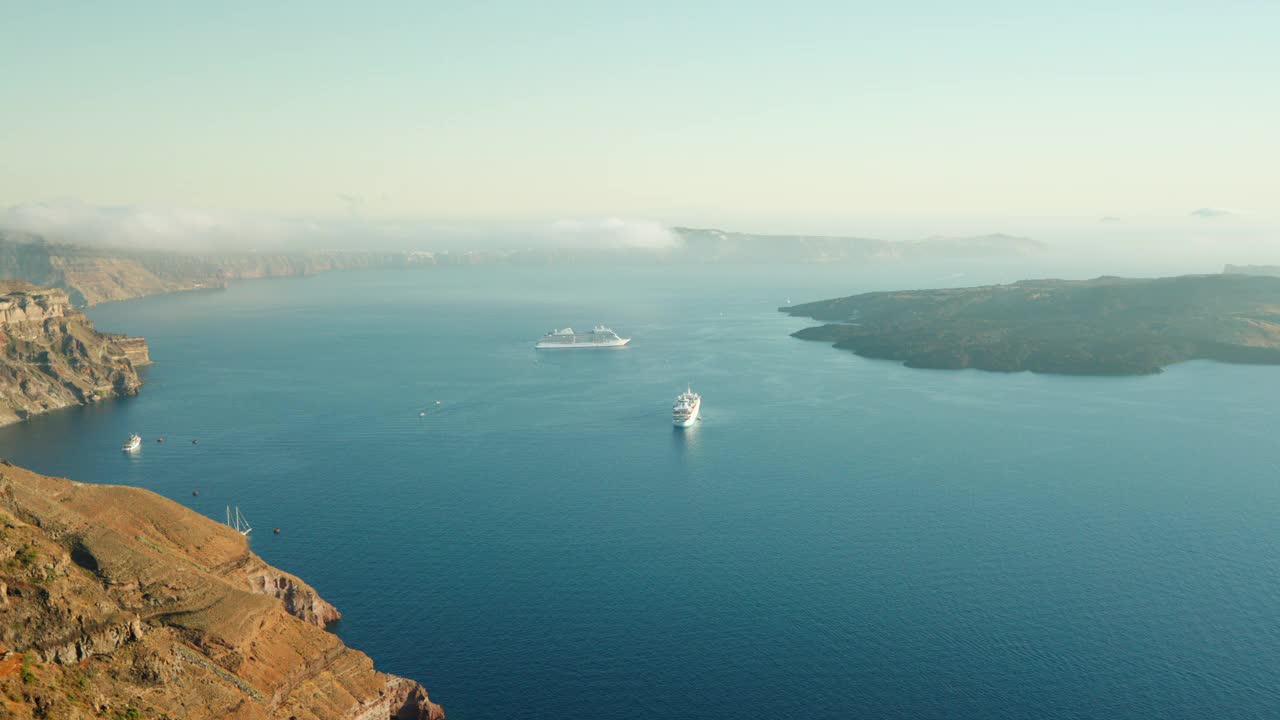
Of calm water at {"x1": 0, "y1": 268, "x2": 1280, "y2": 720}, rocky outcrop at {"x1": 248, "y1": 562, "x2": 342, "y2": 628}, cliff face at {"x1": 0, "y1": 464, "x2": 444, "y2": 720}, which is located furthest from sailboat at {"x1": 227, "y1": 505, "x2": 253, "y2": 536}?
cliff face at {"x1": 0, "y1": 464, "x2": 444, "y2": 720}

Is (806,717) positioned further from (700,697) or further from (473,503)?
(473,503)

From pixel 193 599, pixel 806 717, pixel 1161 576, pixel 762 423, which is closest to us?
pixel 193 599

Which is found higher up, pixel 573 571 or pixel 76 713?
pixel 76 713

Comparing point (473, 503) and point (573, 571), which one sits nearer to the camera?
point (573, 571)

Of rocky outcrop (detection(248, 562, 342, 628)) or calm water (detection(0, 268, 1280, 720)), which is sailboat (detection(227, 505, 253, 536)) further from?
rocky outcrop (detection(248, 562, 342, 628))

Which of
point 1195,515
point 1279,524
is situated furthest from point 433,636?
point 1279,524

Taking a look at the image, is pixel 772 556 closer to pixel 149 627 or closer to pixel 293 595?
pixel 293 595
